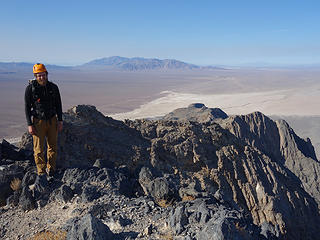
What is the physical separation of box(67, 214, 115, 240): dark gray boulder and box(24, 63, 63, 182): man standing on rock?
2321 mm

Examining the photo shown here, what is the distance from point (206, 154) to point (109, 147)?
13.8ft

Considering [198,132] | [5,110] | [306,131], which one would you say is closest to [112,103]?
[5,110]

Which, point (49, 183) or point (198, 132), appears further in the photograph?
point (198, 132)

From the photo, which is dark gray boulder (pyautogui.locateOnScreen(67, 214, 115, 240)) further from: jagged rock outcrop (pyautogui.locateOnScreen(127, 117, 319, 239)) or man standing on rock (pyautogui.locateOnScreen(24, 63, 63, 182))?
jagged rock outcrop (pyautogui.locateOnScreen(127, 117, 319, 239))

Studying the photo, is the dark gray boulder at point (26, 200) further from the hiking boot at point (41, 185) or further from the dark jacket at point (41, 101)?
the dark jacket at point (41, 101)

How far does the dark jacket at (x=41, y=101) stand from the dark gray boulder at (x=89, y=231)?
101 inches

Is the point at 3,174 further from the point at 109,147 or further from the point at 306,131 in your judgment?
the point at 306,131

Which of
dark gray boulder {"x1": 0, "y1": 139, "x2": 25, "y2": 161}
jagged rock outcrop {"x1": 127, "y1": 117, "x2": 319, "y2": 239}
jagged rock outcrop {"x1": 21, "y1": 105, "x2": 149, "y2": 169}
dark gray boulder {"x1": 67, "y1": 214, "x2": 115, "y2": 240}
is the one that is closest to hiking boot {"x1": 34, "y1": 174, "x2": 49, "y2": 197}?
dark gray boulder {"x1": 67, "y1": 214, "x2": 115, "y2": 240}

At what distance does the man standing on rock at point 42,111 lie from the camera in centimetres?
602

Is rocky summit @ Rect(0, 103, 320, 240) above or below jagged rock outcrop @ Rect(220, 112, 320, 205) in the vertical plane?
above

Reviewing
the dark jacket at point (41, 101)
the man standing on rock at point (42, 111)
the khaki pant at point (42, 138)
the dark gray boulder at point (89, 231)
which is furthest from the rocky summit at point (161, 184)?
the dark jacket at point (41, 101)

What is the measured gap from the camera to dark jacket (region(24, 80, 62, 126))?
6047mm

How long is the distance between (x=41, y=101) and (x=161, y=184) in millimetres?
3093

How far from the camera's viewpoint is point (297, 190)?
15734 millimetres
